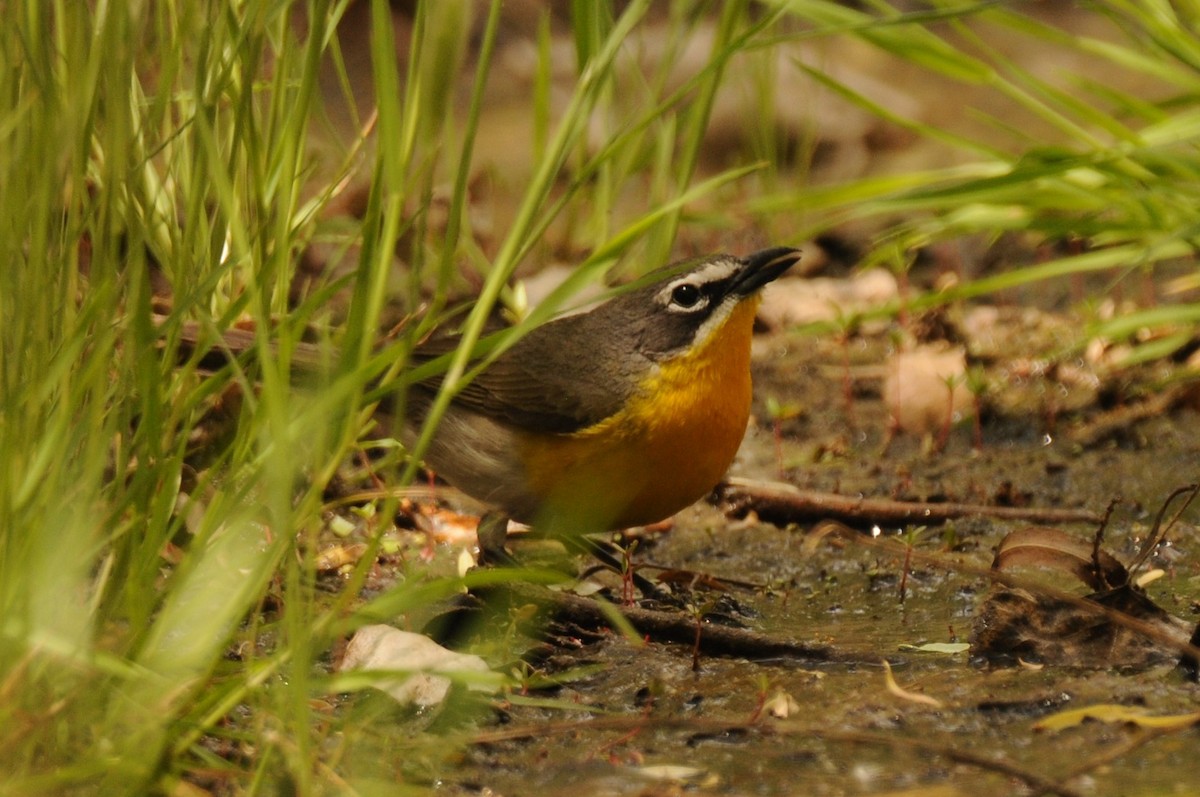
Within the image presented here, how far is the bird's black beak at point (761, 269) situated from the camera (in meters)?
4.84

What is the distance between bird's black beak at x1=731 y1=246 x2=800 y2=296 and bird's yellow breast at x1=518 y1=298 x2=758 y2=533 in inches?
2.3

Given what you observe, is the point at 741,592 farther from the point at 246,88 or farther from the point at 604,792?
the point at 246,88

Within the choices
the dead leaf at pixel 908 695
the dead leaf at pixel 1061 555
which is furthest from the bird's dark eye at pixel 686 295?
the dead leaf at pixel 908 695

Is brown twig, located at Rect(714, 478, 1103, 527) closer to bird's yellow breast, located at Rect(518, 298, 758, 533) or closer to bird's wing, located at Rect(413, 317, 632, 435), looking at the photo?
bird's yellow breast, located at Rect(518, 298, 758, 533)

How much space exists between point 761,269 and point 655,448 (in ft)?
2.32

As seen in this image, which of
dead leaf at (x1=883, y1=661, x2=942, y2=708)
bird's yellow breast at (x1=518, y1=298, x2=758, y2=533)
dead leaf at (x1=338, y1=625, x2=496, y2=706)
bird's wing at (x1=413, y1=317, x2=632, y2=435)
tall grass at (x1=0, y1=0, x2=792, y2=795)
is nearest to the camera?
tall grass at (x1=0, y1=0, x2=792, y2=795)

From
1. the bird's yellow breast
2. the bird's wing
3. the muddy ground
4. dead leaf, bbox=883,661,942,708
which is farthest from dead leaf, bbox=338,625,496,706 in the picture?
the bird's wing

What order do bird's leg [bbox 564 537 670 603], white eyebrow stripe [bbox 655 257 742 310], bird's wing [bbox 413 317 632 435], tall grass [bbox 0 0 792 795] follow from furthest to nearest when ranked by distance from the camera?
white eyebrow stripe [bbox 655 257 742 310] → bird's wing [bbox 413 317 632 435] → bird's leg [bbox 564 537 670 603] → tall grass [bbox 0 0 792 795]

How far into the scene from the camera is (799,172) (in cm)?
765

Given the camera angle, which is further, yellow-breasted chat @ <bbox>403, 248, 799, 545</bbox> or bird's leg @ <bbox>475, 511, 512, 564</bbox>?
bird's leg @ <bbox>475, 511, 512, 564</bbox>

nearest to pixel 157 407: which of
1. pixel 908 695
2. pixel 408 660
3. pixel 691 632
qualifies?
pixel 408 660

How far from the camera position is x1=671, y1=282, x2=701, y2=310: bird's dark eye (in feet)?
16.2

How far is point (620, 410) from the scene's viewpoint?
4.72 meters

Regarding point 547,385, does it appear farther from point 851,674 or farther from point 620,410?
point 851,674
